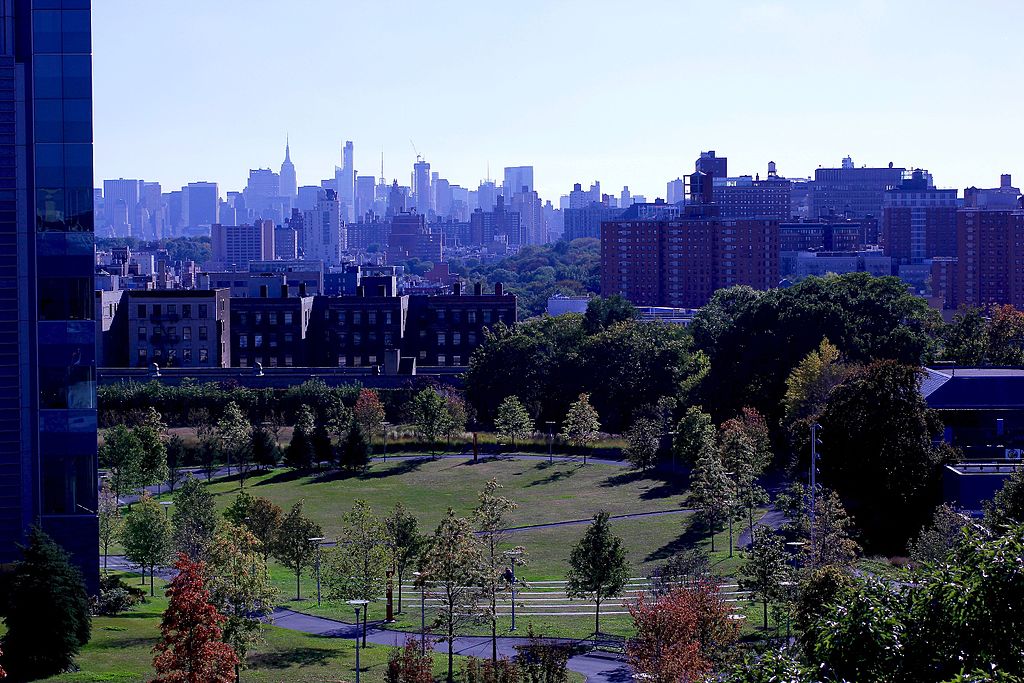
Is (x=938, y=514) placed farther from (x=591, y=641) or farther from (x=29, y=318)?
(x=29, y=318)

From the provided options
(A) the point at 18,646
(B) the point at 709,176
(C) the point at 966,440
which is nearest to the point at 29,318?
(A) the point at 18,646

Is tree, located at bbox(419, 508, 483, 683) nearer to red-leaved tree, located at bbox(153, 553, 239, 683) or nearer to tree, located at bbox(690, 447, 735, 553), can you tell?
red-leaved tree, located at bbox(153, 553, 239, 683)

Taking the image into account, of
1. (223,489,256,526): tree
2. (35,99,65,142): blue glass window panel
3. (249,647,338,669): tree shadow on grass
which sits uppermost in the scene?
(35,99,65,142): blue glass window panel

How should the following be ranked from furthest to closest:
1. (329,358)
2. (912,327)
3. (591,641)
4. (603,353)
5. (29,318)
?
(329,358) < (603,353) < (912,327) < (29,318) < (591,641)

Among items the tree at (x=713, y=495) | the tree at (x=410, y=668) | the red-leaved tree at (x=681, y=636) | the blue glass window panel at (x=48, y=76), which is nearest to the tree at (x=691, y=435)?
the tree at (x=713, y=495)

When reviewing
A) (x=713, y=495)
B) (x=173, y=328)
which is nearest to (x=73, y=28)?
(x=713, y=495)

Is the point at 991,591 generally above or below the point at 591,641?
above

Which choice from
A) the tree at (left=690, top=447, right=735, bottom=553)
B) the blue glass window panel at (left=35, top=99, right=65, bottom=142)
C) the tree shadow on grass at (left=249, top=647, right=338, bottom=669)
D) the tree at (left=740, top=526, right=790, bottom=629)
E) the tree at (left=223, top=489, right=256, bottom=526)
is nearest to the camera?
the tree shadow on grass at (left=249, top=647, right=338, bottom=669)

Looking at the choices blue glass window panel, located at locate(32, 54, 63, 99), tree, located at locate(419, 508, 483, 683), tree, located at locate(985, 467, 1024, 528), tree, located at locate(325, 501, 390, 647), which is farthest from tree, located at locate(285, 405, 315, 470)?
tree, located at locate(985, 467, 1024, 528)
